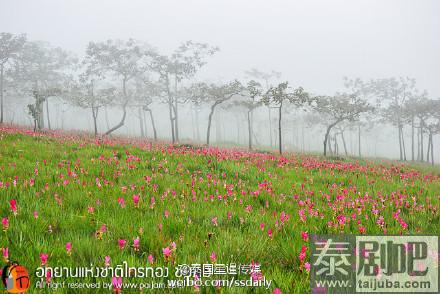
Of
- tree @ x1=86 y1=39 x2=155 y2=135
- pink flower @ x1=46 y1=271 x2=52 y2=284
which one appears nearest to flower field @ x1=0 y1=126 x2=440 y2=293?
pink flower @ x1=46 y1=271 x2=52 y2=284

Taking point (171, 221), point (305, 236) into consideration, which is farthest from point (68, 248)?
point (305, 236)

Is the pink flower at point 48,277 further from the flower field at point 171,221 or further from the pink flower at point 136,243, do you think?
the pink flower at point 136,243

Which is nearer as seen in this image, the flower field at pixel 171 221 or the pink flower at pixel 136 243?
the flower field at pixel 171 221

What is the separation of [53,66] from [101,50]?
15260 millimetres

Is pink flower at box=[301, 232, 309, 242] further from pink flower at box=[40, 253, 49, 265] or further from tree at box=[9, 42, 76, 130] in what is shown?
tree at box=[9, 42, 76, 130]

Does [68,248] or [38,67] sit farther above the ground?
[38,67]

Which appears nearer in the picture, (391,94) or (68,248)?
(68,248)

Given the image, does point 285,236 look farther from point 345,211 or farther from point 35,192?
point 35,192

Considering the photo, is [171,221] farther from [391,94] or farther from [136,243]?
[391,94]

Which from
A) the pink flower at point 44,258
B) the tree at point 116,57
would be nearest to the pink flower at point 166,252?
the pink flower at point 44,258

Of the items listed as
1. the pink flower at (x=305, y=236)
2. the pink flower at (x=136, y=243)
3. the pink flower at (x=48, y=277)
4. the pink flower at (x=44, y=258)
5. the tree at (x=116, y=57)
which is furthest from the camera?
the tree at (x=116, y=57)

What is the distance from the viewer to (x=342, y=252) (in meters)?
3.57

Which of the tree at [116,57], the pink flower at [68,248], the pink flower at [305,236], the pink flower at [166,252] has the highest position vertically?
the tree at [116,57]

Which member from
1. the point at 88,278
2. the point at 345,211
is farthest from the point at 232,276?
the point at 345,211
